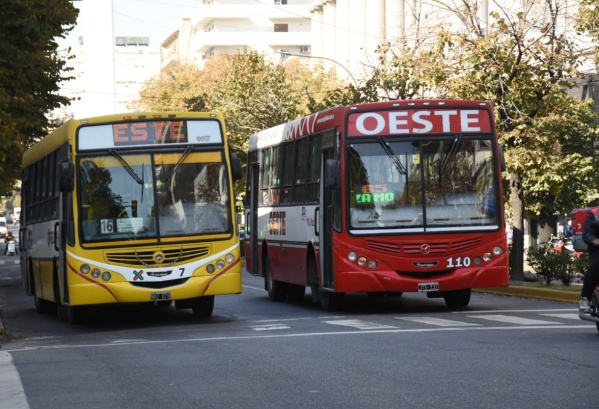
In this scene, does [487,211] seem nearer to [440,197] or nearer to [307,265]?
[440,197]

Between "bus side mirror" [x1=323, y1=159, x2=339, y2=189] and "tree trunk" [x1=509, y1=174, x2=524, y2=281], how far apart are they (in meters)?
9.70

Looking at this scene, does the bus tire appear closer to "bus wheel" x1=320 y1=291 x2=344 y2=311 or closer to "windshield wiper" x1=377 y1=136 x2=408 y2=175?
"bus wheel" x1=320 y1=291 x2=344 y2=311

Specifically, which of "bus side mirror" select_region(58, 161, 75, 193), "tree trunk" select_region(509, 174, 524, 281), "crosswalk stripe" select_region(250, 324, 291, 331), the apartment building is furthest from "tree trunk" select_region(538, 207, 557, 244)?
the apartment building

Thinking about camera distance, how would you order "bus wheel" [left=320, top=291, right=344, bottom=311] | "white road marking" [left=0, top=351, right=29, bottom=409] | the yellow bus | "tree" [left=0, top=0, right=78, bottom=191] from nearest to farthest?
"white road marking" [left=0, top=351, right=29, bottom=409]
the yellow bus
"bus wheel" [left=320, top=291, right=344, bottom=311]
"tree" [left=0, top=0, right=78, bottom=191]

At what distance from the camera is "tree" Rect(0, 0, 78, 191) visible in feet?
89.9

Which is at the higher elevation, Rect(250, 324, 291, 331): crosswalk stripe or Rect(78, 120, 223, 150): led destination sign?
Rect(78, 120, 223, 150): led destination sign

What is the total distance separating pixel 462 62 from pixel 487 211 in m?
8.63

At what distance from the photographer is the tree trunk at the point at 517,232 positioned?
29.5m

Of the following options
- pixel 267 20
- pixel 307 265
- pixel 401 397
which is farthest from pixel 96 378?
pixel 267 20

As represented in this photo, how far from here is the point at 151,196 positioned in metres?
19.9

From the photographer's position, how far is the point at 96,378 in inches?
495

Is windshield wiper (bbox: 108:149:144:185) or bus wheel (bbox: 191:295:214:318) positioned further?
bus wheel (bbox: 191:295:214:318)

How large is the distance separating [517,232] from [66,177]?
12711mm

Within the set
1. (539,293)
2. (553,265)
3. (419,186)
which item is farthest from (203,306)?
(553,265)
